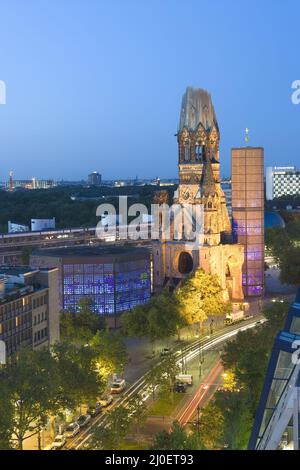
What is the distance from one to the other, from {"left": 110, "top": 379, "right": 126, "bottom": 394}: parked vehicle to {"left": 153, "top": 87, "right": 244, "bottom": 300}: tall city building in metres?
39.5

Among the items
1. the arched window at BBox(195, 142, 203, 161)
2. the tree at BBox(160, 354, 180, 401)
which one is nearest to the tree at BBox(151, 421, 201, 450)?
the tree at BBox(160, 354, 180, 401)

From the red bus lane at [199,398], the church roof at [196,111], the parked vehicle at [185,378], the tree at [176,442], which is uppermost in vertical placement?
the church roof at [196,111]

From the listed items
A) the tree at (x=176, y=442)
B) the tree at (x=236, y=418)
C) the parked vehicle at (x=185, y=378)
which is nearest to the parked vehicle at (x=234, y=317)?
the parked vehicle at (x=185, y=378)

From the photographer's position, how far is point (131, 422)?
48.4 meters

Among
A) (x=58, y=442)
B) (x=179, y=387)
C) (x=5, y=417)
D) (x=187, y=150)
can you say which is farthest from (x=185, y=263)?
(x=5, y=417)

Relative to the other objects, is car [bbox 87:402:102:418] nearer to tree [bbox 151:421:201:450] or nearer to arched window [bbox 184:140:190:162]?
tree [bbox 151:421:201:450]

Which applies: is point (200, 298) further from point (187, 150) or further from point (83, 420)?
point (83, 420)

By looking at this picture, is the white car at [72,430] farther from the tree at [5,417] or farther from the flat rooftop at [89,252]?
the flat rooftop at [89,252]

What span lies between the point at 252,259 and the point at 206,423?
6451cm

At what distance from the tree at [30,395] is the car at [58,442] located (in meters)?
1.39

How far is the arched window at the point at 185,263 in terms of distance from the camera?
104m
